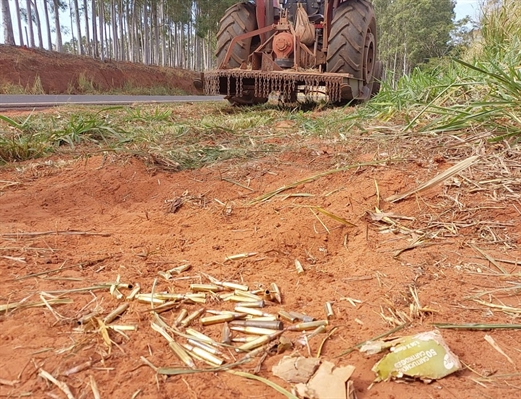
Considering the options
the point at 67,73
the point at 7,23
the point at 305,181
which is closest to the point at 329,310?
the point at 305,181

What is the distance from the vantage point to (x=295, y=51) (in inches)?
260

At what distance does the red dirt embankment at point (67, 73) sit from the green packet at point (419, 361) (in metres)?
15.8

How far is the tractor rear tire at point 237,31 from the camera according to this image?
292 inches

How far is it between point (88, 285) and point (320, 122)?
3259mm

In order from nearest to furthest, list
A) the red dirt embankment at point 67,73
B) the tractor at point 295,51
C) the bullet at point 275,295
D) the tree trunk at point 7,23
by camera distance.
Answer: the bullet at point 275,295 < the tractor at point 295,51 < the red dirt embankment at point 67,73 < the tree trunk at point 7,23

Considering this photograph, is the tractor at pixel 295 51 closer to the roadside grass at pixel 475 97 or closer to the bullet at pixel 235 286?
the roadside grass at pixel 475 97

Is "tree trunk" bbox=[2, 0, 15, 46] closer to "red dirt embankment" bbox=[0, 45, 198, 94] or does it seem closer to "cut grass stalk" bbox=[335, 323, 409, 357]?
"red dirt embankment" bbox=[0, 45, 198, 94]

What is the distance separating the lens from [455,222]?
6.91 ft

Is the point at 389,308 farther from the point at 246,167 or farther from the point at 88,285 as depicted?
the point at 246,167

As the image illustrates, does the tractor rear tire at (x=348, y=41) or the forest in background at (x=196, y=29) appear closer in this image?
the tractor rear tire at (x=348, y=41)

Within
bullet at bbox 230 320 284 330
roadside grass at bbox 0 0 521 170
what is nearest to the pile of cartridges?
bullet at bbox 230 320 284 330

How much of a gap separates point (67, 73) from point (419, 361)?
2100 centimetres

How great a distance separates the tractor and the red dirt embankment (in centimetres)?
986

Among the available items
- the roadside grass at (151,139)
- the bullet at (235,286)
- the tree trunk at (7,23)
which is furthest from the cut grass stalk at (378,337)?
the tree trunk at (7,23)
